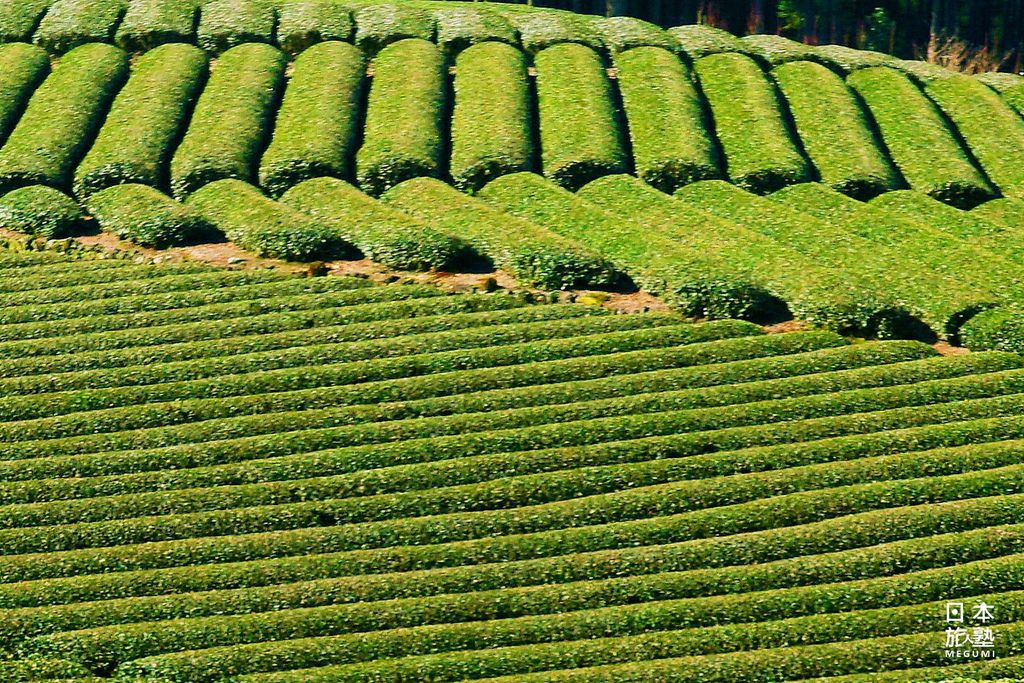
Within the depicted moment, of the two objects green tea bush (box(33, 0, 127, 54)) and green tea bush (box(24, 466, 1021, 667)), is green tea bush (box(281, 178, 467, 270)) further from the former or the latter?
green tea bush (box(33, 0, 127, 54))

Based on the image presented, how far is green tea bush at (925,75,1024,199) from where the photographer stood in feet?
156

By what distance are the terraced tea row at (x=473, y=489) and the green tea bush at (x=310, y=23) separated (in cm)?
1646

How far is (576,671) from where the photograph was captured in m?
26.9

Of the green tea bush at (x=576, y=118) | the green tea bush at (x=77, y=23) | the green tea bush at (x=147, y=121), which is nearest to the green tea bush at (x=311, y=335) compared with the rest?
the green tea bush at (x=576, y=118)

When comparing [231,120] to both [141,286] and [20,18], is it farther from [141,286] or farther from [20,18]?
[20,18]

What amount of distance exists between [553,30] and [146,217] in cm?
2040

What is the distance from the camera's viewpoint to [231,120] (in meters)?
46.8

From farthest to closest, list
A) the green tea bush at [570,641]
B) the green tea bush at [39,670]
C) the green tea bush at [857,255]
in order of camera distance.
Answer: the green tea bush at [857,255], the green tea bush at [39,670], the green tea bush at [570,641]

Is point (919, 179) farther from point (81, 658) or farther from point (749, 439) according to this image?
point (81, 658)

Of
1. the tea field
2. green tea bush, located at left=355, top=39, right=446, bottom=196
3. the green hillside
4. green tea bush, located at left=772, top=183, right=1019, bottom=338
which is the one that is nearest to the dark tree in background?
the green hillside

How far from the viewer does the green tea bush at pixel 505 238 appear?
130ft

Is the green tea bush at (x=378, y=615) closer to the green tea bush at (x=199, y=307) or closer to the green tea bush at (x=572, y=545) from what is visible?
the green tea bush at (x=572, y=545)

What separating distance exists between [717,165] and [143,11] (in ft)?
82.2

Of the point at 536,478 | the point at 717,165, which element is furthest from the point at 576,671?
the point at 717,165
